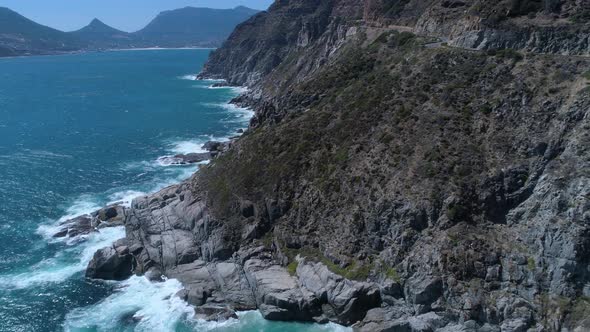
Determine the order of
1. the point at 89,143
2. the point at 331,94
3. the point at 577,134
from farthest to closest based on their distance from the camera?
the point at 89,143 < the point at 331,94 < the point at 577,134

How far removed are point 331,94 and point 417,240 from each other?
3329 centimetres

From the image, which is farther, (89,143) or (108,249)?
(89,143)

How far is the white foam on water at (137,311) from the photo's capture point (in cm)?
5362

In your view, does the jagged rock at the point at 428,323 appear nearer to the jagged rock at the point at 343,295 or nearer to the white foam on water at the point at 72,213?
the jagged rock at the point at 343,295

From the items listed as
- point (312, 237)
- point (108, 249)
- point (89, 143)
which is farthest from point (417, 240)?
point (89, 143)

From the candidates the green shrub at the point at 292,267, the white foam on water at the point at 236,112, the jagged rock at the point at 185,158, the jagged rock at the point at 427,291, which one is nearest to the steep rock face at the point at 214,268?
the green shrub at the point at 292,267

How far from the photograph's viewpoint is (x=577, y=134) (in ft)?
164

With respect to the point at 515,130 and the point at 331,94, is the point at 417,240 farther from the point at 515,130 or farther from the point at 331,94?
the point at 331,94

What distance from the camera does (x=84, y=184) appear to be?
93.9m

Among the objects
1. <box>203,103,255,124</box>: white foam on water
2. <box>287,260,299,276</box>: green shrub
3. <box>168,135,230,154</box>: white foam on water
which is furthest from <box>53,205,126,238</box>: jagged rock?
<box>203,103,255,124</box>: white foam on water

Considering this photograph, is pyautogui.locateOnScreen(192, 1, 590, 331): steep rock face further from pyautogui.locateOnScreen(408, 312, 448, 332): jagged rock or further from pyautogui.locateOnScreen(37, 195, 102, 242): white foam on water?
pyautogui.locateOnScreen(37, 195, 102, 242): white foam on water

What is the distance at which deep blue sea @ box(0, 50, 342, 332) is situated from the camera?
2180 inches

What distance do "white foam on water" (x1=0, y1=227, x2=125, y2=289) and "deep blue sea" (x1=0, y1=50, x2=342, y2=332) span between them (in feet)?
0.48

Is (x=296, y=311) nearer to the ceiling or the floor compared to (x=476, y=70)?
nearer to the floor
